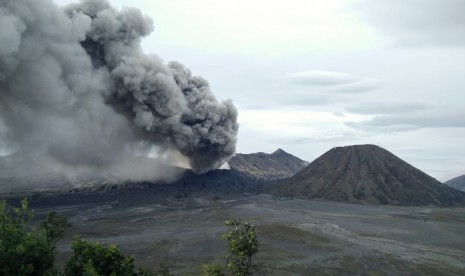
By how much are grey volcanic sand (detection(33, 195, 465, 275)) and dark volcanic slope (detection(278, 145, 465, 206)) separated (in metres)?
34.0

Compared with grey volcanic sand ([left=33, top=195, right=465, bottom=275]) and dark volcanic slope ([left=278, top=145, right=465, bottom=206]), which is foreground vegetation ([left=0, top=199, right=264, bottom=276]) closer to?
grey volcanic sand ([left=33, top=195, right=465, bottom=275])

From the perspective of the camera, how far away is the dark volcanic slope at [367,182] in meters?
140

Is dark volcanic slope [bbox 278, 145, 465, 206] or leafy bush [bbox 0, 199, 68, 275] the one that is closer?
leafy bush [bbox 0, 199, 68, 275]

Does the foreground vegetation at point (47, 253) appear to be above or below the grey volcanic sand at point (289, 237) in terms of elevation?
above

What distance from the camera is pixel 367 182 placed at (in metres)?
150

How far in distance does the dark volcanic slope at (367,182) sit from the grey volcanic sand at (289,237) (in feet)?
112

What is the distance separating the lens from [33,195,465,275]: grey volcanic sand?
157ft

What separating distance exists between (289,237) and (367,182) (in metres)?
93.6

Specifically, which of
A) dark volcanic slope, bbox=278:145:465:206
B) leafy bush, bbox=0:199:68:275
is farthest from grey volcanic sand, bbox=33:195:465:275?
dark volcanic slope, bbox=278:145:465:206

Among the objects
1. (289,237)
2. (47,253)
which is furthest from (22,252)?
(289,237)

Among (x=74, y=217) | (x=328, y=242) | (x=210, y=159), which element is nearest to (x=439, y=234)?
→ (x=328, y=242)

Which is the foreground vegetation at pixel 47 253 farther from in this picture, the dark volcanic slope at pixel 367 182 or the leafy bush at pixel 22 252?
the dark volcanic slope at pixel 367 182

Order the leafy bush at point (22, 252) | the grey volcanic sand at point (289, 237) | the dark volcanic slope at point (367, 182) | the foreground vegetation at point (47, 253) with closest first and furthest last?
1. the leafy bush at point (22, 252)
2. the foreground vegetation at point (47, 253)
3. the grey volcanic sand at point (289, 237)
4. the dark volcanic slope at point (367, 182)

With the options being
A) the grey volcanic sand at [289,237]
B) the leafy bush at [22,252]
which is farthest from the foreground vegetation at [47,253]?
the grey volcanic sand at [289,237]
